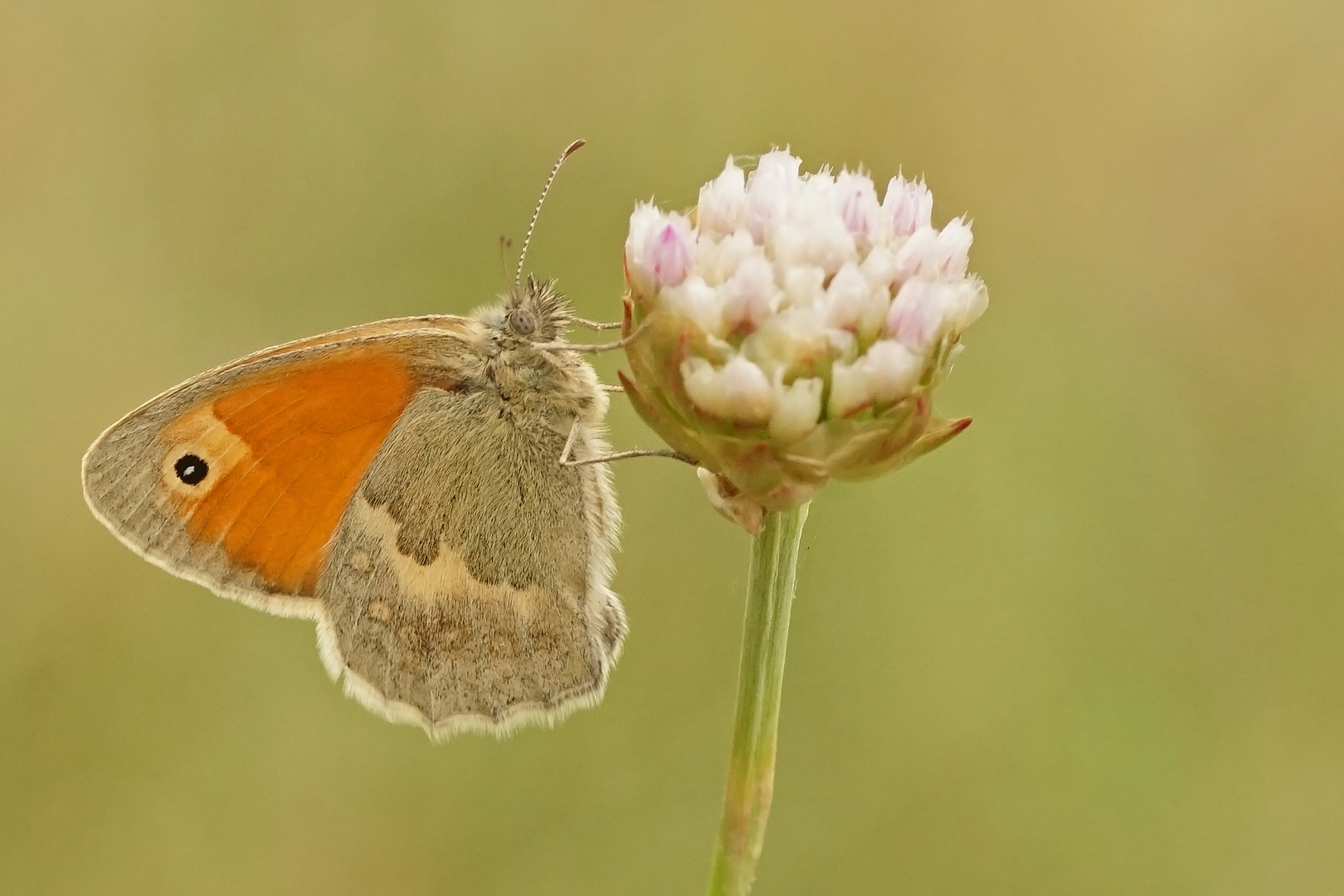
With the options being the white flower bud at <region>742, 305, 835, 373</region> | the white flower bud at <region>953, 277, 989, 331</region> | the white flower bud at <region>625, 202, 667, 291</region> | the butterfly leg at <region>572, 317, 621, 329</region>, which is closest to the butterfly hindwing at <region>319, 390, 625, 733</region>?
the butterfly leg at <region>572, 317, 621, 329</region>

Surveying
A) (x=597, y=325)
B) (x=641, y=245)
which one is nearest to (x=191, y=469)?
(x=597, y=325)

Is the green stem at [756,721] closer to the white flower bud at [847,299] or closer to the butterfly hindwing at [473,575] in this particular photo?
the white flower bud at [847,299]

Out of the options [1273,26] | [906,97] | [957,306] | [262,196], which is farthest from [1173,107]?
[262,196]

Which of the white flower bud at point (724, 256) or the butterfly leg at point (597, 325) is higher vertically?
the butterfly leg at point (597, 325)

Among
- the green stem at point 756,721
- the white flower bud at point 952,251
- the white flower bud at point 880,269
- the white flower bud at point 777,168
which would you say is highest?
the white flower bud at point 777,168

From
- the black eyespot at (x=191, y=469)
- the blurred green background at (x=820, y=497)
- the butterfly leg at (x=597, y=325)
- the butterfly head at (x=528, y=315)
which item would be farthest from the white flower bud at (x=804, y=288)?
the blurred green background at (x=820, y=497)

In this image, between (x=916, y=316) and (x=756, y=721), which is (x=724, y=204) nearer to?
(x=916, y=316)
